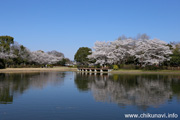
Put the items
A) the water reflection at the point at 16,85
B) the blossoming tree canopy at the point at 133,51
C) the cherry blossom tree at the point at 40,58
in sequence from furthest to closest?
the cherry blossom tree at the point at 40,58 → the blossoming tree canopy at the point at 133,51 → the water reflection at the point at 16,85

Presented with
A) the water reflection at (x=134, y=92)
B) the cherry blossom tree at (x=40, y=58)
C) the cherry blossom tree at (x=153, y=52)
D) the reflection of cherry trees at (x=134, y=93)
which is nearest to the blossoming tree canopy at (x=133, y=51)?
the cherry blossom tree at (x=153, y=52)

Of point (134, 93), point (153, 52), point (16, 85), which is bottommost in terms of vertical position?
point (134, 93)

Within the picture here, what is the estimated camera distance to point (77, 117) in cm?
1075

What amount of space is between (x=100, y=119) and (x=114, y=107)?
9.04ft

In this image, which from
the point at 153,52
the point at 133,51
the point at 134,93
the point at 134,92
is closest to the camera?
the point at 134,93

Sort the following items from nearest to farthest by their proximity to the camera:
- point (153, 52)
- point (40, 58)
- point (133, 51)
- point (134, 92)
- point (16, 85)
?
point (134, 92) < point (16, 85) < point (153, 52) < point (133, 51) < point (40, 58)

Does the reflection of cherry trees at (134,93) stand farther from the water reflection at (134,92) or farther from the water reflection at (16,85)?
the water reflection at (16,85)

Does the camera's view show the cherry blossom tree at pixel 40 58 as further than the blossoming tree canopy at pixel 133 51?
Yes

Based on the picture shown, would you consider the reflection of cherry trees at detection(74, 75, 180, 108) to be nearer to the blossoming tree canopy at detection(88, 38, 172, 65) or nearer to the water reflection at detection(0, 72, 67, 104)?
the water reflection at detection(0, 72, 67, 104)

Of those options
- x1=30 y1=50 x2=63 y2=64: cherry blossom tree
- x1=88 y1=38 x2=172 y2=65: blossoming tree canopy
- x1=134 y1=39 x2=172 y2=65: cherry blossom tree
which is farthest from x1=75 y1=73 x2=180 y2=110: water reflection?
x1=30 y1=50 x2=63 y2=64: cherry blossom tree

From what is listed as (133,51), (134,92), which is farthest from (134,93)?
(133,51)

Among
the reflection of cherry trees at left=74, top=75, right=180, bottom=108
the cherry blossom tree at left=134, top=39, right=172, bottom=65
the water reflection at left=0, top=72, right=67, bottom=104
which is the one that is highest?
the cherry blossom tree at left=134, top=39, right=172, bottom=65

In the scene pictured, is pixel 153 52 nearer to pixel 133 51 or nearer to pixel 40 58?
pixel 133 51

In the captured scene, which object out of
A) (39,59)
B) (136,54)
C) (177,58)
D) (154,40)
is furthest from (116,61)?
(39,59)
